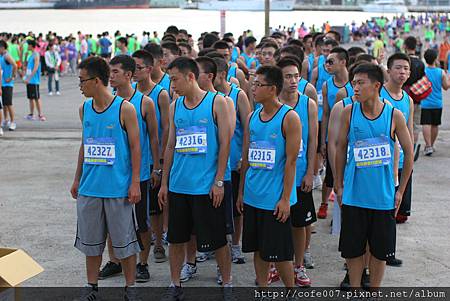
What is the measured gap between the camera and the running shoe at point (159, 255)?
729cm

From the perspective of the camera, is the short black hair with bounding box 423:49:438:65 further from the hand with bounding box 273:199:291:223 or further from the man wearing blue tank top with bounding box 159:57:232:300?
the hand with bounding box 273:199:291:223

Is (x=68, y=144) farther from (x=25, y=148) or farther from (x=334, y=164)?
(x=334, y=164)

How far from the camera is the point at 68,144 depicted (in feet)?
44.2

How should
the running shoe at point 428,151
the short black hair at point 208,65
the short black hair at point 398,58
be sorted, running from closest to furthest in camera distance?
the short black hair at point 208,65 → the short black hair at point 398,58 → the running shoe at point 428,151

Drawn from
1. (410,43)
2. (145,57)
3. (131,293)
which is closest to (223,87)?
(145,57)

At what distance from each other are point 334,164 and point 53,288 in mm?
2685

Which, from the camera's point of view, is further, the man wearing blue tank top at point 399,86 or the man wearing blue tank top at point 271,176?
the man wearing blue tank top at point 399,86

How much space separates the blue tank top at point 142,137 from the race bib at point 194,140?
0.62m

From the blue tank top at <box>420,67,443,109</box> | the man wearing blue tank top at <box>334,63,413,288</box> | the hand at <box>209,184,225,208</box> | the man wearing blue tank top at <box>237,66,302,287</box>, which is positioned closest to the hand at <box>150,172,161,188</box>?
the hand at <box>209,184,225,208</box>

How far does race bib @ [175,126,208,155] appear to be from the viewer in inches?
237

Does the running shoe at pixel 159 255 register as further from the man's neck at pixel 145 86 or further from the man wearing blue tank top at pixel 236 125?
the man's neck at pixel 145 86

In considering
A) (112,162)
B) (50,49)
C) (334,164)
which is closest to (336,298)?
(334,164)

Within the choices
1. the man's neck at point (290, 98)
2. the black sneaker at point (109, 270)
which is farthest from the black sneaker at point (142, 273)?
the man's neck at point (290, 98)

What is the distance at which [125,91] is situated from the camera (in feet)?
21.4
